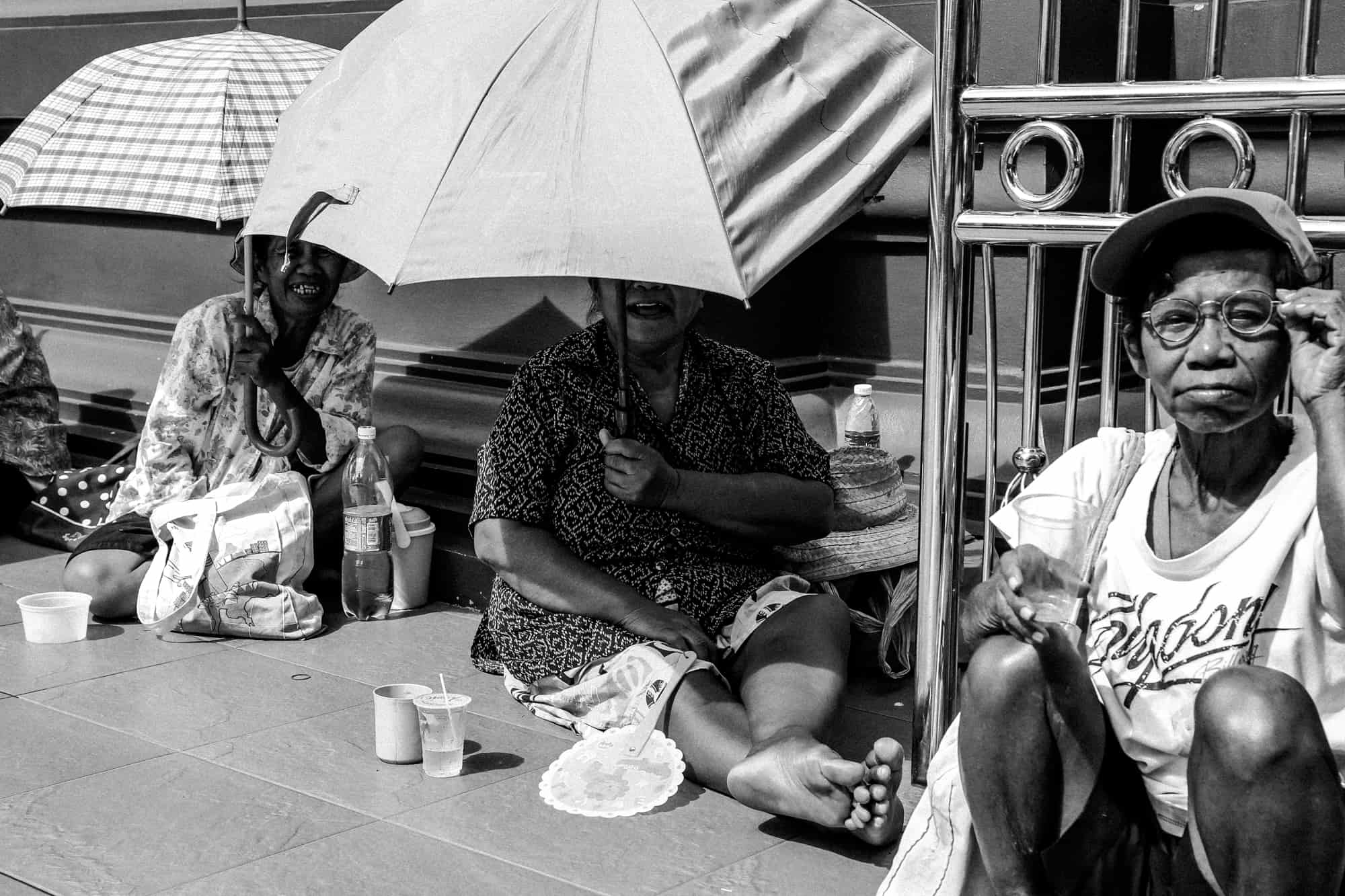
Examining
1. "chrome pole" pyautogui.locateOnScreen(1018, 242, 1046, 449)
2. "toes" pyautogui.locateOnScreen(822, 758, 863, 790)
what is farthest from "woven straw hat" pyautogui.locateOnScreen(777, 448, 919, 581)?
"toes" pyautogui.locateOnScreen(822, 758, 863, 790)

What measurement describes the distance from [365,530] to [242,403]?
0.59 meters

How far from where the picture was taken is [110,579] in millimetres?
4727

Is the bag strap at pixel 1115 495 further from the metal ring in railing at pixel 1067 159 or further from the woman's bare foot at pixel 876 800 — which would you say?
the woman's bare foot at pixel 876 800

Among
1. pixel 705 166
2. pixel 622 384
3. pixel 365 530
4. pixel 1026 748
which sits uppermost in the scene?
pixel 705 166

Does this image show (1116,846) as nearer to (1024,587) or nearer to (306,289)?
(1024,587)

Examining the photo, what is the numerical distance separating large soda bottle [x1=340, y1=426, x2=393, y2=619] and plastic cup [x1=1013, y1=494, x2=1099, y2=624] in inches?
108

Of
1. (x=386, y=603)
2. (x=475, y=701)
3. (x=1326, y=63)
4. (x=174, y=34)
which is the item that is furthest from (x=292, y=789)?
(x=174, y=34)

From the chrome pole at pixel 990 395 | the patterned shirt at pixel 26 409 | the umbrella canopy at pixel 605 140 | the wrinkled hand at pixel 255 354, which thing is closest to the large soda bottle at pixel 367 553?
the wrinkled hand at pixel 255 354

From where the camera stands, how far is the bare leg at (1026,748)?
7.63ft

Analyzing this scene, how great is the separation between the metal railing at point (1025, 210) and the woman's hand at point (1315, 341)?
1.74 feet

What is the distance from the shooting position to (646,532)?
3.92 metres

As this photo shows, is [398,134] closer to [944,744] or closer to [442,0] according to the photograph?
[442,0]

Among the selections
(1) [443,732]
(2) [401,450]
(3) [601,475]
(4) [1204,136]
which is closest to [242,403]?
(2) [401,450]

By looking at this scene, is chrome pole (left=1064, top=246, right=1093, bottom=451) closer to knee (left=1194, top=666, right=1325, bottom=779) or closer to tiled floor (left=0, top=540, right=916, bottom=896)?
tiled floor (left=0, top=540, right=916, bottom=896)
